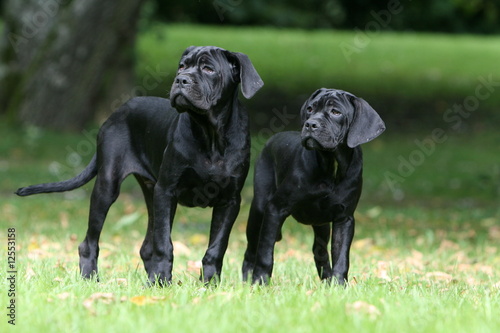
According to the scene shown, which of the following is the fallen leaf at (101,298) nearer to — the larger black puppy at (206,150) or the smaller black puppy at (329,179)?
the larger black puppy at (206,150)

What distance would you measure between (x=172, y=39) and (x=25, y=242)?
2334 cm

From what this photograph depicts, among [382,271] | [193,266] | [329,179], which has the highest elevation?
[329,179]

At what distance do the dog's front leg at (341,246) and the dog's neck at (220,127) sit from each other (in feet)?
3.01

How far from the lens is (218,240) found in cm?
563

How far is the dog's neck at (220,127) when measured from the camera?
5461 mm

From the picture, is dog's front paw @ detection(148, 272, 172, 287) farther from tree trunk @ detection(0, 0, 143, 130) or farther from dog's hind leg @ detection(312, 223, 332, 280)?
tree trunk @ detection(0, 0, 143, 130)

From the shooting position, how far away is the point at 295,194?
556 centimetres

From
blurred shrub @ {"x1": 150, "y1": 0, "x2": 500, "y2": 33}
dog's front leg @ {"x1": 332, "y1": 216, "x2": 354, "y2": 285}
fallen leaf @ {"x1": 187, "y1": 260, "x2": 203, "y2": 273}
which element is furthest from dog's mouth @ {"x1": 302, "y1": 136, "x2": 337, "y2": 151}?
blurred shrub @ {"x1": 150, "y1": 0, "x2": 500, "y2": 33}

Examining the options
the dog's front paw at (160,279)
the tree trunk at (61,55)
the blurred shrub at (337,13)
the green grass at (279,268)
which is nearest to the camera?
the green grass at (279,268)

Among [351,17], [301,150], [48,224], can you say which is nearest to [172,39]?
[351,17]

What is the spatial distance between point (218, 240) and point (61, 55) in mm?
11720

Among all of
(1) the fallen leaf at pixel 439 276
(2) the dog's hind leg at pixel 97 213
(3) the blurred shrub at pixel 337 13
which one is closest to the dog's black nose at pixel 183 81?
(2) the dog's hind leg at pixel 97 213

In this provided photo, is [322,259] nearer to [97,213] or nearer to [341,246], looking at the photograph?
[341,246]

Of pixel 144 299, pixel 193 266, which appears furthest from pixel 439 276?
pixel 144 299
